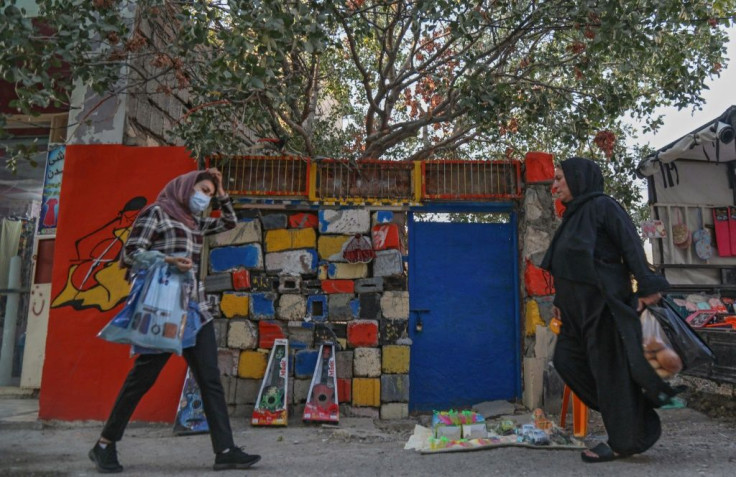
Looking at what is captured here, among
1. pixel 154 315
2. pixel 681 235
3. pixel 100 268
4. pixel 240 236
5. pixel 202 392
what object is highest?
pixel 681 235

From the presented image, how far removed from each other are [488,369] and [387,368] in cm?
104

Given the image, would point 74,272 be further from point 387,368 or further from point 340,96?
point 340,96

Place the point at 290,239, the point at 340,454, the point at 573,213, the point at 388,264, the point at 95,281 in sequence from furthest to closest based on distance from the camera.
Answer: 1. the point at 290,239
2. the point at 388,264
3. the point at 95,281
4. the point at 340,454
5. the point at 573,213

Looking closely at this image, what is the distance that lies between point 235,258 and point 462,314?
232 centimetres

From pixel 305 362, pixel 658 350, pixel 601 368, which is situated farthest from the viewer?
pixel 305 362

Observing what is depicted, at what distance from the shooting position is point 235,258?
18.2 ft

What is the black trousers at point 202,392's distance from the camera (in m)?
3.29

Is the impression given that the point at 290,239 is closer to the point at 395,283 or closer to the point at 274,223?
the point at 274,223

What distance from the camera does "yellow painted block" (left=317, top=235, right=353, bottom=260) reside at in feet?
18.3

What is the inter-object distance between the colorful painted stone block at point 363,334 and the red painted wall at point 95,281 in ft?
5.22

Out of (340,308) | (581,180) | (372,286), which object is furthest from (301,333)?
(581,180)

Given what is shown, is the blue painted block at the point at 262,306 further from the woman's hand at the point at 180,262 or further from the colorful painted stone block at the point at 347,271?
the woman's hand at the point at 180,262

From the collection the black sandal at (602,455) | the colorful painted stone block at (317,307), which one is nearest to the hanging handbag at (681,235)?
the black sandal at (602,455)

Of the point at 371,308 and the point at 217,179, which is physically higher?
the point at 217,179
